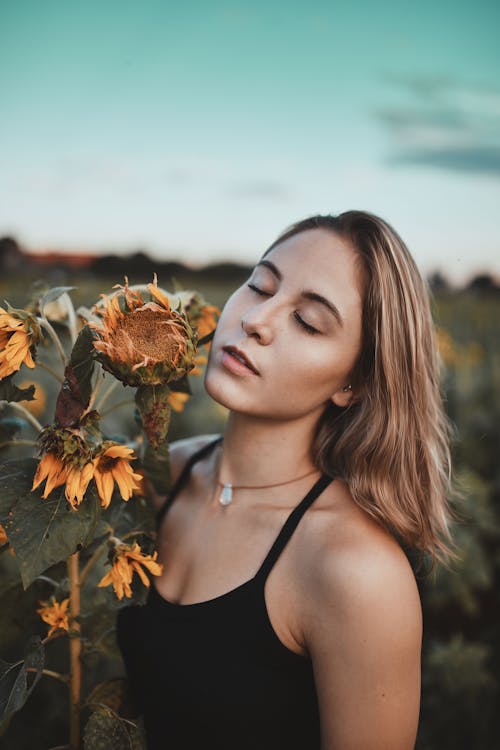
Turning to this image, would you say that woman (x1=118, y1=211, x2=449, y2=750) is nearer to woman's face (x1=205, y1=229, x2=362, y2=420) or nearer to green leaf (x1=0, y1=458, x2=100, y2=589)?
woman's face (x1=205, y1=229, x2=362, y2=420)

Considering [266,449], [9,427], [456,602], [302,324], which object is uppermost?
[302,324]

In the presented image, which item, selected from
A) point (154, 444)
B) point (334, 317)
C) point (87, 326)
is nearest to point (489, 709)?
point (334, 317)

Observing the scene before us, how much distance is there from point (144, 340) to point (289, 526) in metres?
0.61

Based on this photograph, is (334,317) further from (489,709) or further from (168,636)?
(489,709)

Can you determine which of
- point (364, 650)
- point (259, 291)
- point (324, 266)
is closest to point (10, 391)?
point (259, 291)

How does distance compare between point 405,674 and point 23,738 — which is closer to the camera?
point 405,674

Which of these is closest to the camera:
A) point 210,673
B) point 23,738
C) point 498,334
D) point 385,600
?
point 385,600

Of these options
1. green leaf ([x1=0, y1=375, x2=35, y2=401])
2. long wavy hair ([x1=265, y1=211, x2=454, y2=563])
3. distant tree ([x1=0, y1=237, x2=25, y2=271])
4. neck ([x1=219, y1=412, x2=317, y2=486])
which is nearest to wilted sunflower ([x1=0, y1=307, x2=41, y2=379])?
green leaf ([x1=0, y1=375, x2=35, y2=401])

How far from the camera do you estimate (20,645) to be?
2.56 meters

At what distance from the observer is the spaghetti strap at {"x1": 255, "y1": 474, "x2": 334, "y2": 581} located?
1.39 m

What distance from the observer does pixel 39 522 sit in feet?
3.40

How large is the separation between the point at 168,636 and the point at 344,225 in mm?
1025

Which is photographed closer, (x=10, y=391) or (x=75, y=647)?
(x=10, y=391)

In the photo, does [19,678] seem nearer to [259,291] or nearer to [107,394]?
[107,394]
